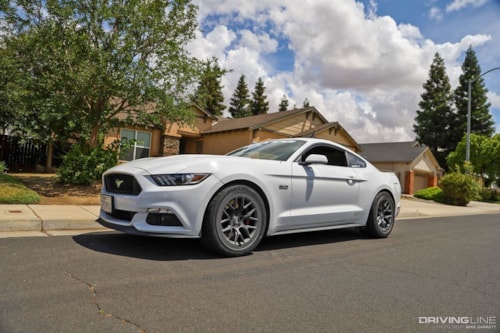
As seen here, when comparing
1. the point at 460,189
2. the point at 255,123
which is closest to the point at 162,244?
the point at 255,123

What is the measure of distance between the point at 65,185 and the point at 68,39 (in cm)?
370

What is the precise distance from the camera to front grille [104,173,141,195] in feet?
12.5

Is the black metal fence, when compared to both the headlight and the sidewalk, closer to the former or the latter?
the sidewalk

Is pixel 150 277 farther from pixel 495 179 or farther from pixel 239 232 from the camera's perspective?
pixel 495 179

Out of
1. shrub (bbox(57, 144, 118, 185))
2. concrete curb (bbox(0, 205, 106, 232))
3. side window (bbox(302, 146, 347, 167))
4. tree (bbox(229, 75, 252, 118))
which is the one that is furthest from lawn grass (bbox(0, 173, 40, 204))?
tree (bbox(229, 75, 252, 118))

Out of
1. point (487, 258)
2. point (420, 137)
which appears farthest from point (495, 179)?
point (487, 258)

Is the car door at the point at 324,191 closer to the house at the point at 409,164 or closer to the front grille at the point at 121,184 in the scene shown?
the front grille at the point at 121,184

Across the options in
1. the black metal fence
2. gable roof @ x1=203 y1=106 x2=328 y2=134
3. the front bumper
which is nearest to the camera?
the front bumper

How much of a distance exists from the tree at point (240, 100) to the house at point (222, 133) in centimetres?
2676

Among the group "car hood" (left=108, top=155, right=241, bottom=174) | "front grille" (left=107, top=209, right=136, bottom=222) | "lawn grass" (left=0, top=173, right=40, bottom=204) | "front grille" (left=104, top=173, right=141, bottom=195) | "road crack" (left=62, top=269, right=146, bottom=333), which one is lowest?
"road crack" (left=62, top=269, right=146, bottom=333)

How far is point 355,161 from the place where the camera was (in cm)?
569

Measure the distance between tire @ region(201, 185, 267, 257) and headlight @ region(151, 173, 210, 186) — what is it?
0.29m

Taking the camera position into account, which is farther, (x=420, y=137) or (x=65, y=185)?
(x=420, y=137)

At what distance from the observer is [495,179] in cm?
3127
